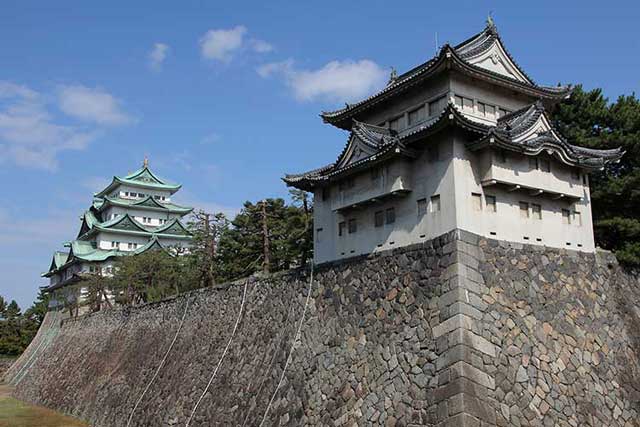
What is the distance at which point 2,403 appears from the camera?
29156 millimetres

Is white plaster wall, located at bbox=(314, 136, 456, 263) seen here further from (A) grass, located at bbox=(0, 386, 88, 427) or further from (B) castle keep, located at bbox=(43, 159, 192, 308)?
(B) castle keep, located at bbox=(43, 159, 192, 308)

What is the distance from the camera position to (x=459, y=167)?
12570 millimetres

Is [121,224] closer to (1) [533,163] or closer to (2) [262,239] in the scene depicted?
(2) [262,239]

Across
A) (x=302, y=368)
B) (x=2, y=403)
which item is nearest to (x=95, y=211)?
(x=2, y=403)

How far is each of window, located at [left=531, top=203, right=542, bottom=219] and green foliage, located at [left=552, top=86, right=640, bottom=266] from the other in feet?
10.3

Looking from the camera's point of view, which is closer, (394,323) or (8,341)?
(394,323)

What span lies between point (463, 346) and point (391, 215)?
14.2 ft

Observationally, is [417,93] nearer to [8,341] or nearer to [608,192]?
[608,192]

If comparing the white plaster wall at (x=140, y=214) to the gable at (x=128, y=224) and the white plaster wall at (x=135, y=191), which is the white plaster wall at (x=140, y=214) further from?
the gable at (x=128, y=224)

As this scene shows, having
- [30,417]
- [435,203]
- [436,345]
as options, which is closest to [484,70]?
[435,203]

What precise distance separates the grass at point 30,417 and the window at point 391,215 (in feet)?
51.6

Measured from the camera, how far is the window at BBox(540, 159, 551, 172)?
13.8m

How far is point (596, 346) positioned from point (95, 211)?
46.9m

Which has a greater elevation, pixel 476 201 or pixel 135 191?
pixel 135 191
